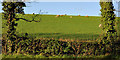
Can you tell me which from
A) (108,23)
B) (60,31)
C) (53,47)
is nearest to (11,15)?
(53,47)

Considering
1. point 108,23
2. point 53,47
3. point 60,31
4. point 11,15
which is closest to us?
point 53,47

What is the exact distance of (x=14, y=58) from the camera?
9.76m

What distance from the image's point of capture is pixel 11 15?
10508 millimetres

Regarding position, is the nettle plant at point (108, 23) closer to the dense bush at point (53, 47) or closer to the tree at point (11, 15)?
the dense bush at point (53, 47)

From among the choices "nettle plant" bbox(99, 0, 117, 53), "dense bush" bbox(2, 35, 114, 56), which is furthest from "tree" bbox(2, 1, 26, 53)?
"nettle plant" bbox(99, 0, 117, 53)

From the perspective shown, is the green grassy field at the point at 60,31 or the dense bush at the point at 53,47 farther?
the green grassy field at the point at 60,31

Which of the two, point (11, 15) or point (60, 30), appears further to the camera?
point (60, 30)

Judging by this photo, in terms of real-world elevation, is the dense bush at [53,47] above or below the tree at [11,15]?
below

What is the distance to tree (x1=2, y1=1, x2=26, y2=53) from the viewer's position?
1039 centimetres

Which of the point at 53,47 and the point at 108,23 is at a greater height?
the point at 108,23

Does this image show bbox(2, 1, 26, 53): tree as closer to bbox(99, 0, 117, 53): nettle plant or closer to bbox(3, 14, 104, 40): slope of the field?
bbox(3, 14, 104, 40): slope of the field

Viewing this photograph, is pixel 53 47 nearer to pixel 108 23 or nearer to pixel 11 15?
pixel 11 15

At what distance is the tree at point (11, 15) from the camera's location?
409 inches

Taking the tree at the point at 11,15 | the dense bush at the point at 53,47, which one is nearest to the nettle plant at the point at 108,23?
the dense bush at the point at 53,47
